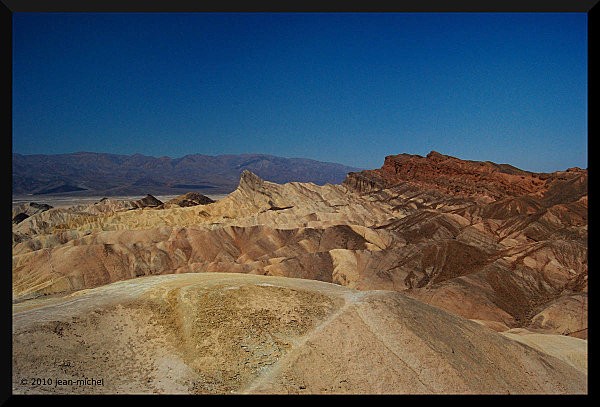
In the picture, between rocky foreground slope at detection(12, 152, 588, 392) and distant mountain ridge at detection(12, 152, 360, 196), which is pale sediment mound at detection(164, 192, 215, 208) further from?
distant mountain ridge at detection(12, 152, 360, 196)

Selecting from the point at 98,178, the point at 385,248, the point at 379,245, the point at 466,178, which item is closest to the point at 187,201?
the point at 379,245

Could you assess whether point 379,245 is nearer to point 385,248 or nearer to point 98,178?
point 385,248

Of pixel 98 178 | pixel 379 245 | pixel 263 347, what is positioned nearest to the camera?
pixel 263 347

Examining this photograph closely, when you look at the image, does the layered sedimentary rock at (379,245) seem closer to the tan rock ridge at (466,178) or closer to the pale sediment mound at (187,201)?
the tan rock ridge at (466,178)

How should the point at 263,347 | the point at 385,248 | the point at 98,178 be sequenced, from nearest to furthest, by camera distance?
the point at 263,347 → the point at 385,248 → the point at 98,178
